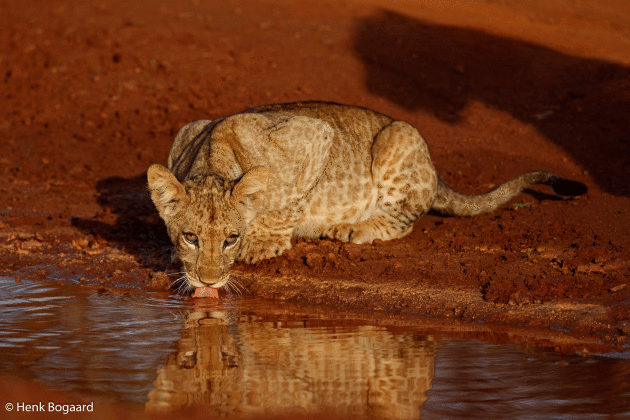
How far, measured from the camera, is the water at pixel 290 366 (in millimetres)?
3711

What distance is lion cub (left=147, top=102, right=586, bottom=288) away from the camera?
18.8 feet

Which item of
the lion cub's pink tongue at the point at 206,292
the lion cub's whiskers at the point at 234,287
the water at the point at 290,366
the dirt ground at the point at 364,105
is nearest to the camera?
the water at the point at 290,366

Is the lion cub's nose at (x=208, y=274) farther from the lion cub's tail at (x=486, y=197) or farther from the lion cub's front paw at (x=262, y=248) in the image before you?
the lion cub's tail at (x=486, y=197)

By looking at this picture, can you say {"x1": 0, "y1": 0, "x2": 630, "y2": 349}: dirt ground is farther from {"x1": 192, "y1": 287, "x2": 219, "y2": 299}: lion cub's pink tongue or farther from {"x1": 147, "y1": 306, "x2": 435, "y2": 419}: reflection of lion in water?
{"x1": 147, "y1": 306, "x2": 435, "y2": 419}: reflection of lion in water

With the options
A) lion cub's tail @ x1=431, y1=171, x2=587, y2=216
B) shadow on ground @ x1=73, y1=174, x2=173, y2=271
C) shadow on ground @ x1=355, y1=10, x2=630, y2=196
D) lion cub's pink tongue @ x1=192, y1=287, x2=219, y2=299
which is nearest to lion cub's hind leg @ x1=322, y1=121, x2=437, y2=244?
lion cub's tail @ x1=431, y1=171, x2=587, y2=216

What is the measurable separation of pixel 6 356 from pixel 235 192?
2050mm

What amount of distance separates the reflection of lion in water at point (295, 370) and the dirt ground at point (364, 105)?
1.01 metres

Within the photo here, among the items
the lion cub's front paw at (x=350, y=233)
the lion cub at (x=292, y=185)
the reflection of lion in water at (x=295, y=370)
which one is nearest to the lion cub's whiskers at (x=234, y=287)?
the lion cub at (x=292, y=185)

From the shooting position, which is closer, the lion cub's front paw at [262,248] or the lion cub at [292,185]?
the lion cub at [292,185]

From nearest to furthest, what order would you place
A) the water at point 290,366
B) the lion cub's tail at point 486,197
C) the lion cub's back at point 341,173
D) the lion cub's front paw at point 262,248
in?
the water at point 290,366 < the lion cub's front paw at point 262,248 < the lion cub's back at point 341,173 < the lion cub's tail at point 486,197

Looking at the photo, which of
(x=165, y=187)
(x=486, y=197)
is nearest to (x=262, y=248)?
(x=165, y=187)

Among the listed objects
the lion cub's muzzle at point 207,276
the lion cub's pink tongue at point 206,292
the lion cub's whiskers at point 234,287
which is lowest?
the lion cub's whiskers at point 234,287

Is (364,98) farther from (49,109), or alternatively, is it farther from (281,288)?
(281,288)

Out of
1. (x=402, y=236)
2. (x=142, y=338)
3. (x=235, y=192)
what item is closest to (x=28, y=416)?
(x=142, y=338)
